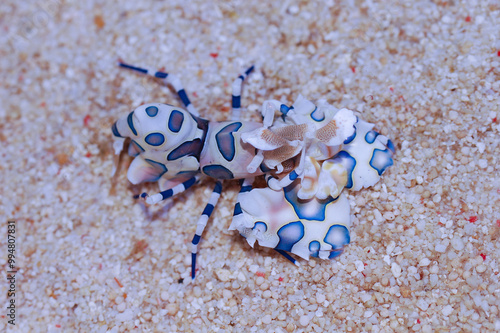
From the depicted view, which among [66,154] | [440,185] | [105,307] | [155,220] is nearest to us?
[440,185]

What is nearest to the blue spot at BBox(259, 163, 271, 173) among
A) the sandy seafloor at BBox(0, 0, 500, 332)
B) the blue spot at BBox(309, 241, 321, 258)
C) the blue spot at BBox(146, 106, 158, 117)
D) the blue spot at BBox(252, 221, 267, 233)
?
the blue spot at BBox(252, 221, 267, 233)

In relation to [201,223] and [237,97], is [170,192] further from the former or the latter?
[237,97]

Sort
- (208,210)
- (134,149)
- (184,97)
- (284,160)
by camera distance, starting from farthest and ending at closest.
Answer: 1. (184,97)
2. (134,149)
3. (208,210)
4. (284,160)

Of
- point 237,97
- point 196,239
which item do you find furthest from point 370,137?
point 196,239

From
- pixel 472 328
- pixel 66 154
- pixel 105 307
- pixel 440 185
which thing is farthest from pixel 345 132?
pixel 66 154

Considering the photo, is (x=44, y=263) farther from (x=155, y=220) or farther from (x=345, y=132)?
(x=345, y=132)

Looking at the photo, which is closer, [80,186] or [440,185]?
[440,185]
